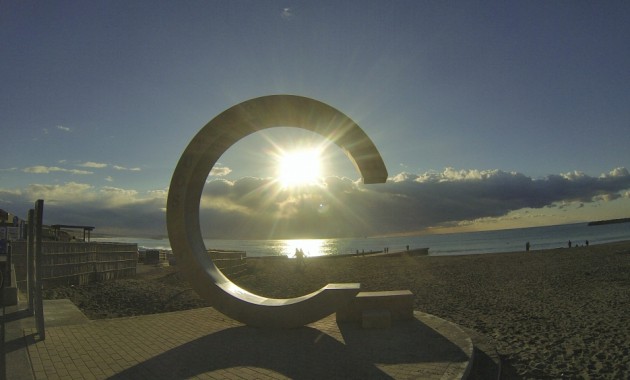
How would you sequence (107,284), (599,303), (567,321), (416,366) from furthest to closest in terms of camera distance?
(107,284) → (599,303) → (567,321) → (416,366)

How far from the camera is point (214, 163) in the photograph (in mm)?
9109

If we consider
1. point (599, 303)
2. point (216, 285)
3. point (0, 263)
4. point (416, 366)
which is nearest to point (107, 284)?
point (0, 263)

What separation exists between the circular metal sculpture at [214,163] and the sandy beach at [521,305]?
134 inches

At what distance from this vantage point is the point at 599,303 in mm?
11984

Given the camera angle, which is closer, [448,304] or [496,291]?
[448,304]

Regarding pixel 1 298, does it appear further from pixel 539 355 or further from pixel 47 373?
pixel 539 355

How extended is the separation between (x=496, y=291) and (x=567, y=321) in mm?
5695

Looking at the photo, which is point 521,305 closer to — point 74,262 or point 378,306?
point 378,306

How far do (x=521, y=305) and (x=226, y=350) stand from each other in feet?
29.7

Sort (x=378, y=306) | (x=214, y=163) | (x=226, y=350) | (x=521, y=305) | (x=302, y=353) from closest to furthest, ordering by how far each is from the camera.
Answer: (x=302, y=353) < (x=226, y=350) < (x=378, y=306) < (x=214, y=163) < (x=521, y=305)

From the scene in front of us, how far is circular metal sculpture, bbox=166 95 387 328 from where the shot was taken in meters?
8.01

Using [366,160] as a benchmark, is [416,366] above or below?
below

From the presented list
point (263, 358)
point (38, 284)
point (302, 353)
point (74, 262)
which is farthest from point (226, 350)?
point (74, 262)

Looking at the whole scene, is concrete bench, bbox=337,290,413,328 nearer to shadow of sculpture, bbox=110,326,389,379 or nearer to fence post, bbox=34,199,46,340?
shadow of sculpture, bbox=110,326,389,379
